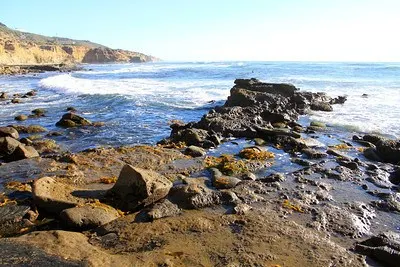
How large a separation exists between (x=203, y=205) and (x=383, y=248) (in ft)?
11.7

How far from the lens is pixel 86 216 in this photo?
23.0 ft

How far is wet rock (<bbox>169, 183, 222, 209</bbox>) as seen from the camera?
26.0ft

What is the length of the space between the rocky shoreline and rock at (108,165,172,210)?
2cm

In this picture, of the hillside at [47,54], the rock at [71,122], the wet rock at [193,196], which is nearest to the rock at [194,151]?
the wet rock at [193,196]

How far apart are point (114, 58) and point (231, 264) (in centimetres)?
14898

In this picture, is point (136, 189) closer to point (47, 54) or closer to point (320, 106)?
point (320, 106)

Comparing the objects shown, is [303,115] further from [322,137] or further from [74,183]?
[74,183]

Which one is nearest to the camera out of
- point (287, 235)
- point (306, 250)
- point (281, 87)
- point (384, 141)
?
point (306, 250)

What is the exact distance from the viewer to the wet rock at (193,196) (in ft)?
26.0

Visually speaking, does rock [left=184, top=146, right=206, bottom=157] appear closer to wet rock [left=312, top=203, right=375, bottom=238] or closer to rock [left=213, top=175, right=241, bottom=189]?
rock [left=213, top=175, right=241, bottom=189]

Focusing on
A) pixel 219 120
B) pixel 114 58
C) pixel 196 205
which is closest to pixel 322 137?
pixel 219 120

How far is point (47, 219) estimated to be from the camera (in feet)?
24.4

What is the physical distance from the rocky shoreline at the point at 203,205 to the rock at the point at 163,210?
0.02 metres

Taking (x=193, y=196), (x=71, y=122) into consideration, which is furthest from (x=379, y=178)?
(x=71, y=122)
